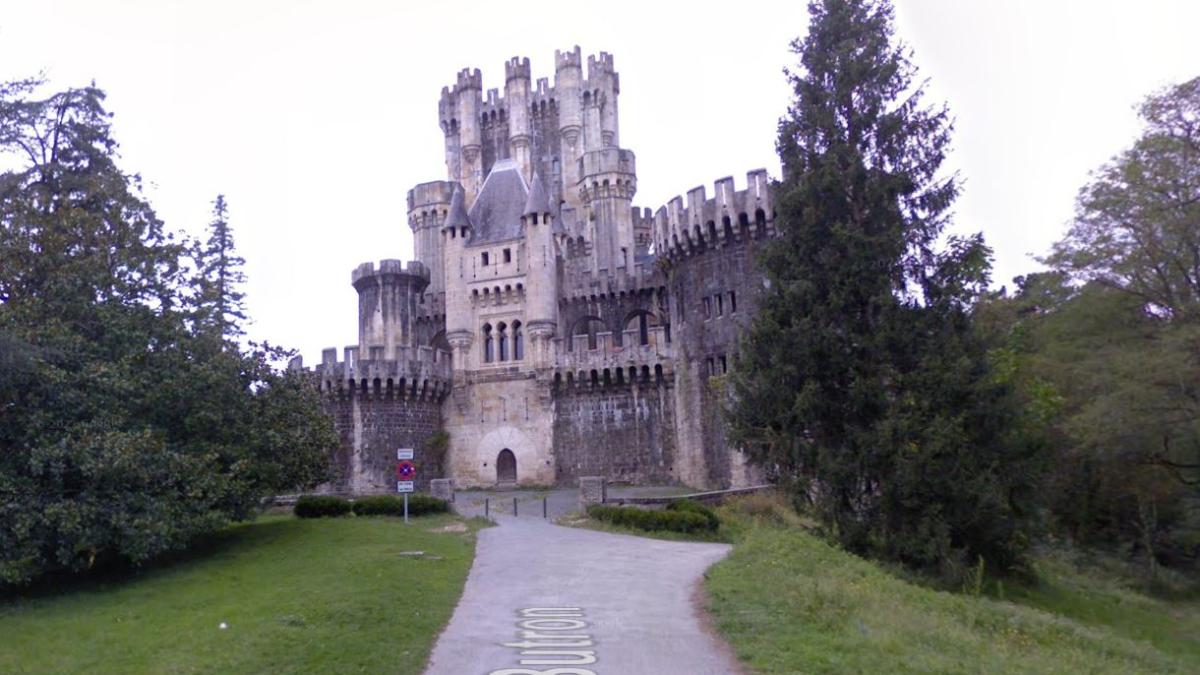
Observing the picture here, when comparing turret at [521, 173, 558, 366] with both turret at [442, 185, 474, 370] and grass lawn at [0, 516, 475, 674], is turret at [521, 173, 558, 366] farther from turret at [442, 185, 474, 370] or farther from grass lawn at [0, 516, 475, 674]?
grass lawn at [0, 516, 475, 674]

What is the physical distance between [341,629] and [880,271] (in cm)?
1543

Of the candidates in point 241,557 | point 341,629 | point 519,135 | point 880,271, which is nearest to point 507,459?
point 519,135

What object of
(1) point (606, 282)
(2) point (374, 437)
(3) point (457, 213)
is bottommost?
(2) point (374, 437)

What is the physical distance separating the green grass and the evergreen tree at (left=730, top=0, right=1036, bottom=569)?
79.6 inches

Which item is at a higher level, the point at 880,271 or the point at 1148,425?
the point at 880,271

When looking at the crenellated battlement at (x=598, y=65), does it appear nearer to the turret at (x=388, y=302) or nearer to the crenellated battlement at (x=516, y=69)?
the crenellated battlement at (x=516, y=69)

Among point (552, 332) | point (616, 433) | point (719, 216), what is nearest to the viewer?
point (719, 216)

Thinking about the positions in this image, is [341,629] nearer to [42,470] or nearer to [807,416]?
[42,470]

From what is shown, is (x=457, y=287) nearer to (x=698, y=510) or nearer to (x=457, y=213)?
(x=457, y=213)

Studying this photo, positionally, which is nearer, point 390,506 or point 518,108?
point 390,506

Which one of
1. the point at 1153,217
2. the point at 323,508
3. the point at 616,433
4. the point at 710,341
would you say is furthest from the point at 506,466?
the point at 1153,217

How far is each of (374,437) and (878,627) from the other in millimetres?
35522

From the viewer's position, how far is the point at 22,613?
61.0 feet

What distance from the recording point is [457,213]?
4828cm
